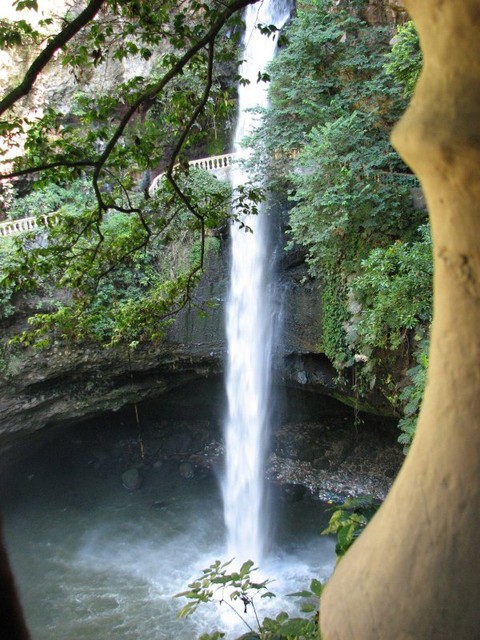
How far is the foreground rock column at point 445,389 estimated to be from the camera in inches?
33.3

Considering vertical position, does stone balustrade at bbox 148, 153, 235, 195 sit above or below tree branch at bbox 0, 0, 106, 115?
above


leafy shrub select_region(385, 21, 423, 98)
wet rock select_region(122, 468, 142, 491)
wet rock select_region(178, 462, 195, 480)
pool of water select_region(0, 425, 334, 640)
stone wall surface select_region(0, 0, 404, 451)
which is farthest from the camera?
wet rock select_region(178, 462, 195, 480)

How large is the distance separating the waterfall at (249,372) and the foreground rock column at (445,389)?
8688mm

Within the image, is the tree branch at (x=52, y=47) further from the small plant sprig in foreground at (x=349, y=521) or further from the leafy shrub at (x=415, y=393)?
the leafy shrub at (x=415, y=393)

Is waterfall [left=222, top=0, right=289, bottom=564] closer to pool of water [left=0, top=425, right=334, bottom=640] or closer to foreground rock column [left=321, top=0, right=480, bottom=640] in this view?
pool of water [left=0, top=425, right=334, bottom=640]

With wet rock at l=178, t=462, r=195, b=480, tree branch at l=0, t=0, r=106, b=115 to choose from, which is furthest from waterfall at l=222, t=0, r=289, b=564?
tree branch at l=0, t=0, r=106, b=115

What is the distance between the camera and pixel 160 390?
36.4 ft

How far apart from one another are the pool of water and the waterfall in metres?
0.35

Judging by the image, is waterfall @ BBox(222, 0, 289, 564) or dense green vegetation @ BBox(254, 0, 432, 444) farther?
waterfall @ BBox(222, 0, 289, 564)

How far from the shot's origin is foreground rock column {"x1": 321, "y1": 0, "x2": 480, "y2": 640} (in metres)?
0.85

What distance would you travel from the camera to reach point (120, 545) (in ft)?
30.8

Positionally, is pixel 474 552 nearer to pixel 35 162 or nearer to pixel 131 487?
pixel 35 162

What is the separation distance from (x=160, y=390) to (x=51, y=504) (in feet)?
11.0

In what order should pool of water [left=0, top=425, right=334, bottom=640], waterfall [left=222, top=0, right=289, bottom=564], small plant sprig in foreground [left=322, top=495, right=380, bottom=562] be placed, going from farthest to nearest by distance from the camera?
waterfall [left=222, top=0, right=289, bottom=564]
pool of water [left=0, top=425, right=334, bottom=640]
small plant sprig in foreground [left=322, top=495, right=380, bottom=562]
